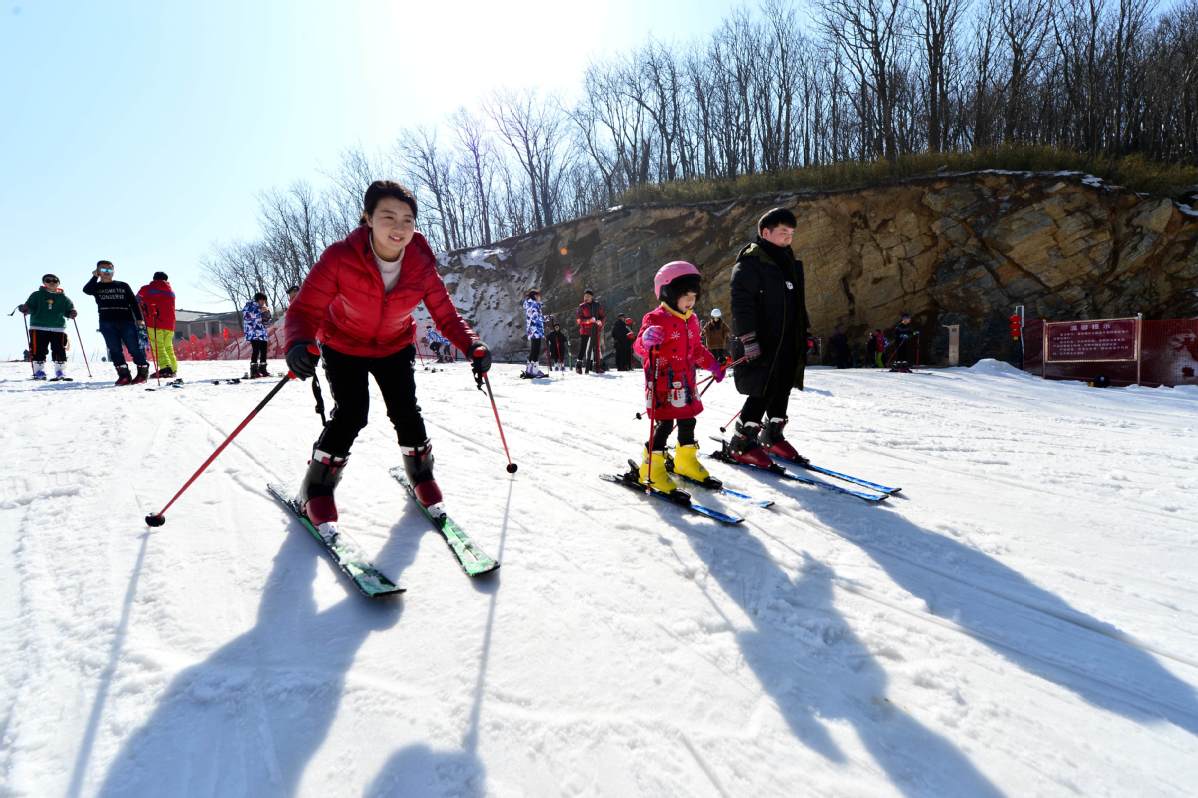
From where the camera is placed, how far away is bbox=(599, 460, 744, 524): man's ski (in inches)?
116

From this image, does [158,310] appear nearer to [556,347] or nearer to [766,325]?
[556,347]

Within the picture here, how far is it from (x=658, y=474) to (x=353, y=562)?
186 centimetres

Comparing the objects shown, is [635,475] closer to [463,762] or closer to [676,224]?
[463,762]

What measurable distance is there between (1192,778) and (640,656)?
1.42 metres

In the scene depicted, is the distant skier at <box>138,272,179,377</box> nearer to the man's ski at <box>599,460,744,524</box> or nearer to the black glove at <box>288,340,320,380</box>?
the black glove at <box>288,340,320,380</box>

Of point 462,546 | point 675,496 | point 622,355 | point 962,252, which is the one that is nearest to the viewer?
point 462,546

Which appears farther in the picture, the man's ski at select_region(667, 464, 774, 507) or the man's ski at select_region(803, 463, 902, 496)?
the man's ski at select_region(803, 463, 902, 496)

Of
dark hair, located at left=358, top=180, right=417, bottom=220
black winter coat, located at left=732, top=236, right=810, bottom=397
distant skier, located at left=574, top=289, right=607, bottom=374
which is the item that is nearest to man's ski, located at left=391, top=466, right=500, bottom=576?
dark hair, located at left=358, top=180, right=417, bottom=220

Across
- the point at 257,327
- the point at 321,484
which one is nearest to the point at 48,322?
the point at 257,327

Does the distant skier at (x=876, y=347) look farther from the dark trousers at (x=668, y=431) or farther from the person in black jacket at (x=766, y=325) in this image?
the dark trousers at (x=668, y=431)

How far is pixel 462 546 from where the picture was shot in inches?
98.3

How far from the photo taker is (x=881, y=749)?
140 centimetres

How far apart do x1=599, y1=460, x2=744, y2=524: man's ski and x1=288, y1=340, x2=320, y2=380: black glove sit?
2.01m

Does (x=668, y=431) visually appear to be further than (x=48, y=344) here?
No
